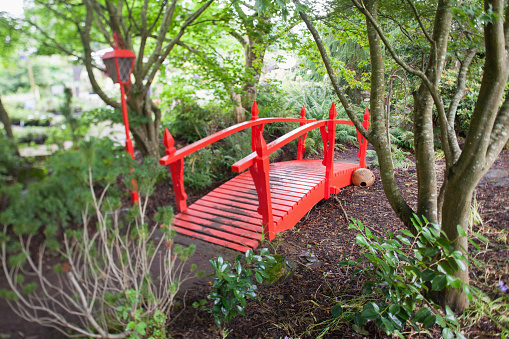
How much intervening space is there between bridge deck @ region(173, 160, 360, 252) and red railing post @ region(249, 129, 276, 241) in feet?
0.37

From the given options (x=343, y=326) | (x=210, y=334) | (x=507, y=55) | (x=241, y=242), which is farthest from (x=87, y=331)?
(x=507, y=55)

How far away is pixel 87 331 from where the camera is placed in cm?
139

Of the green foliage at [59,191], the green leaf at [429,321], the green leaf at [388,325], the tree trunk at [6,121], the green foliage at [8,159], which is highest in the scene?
the tree trunk at [6,121]

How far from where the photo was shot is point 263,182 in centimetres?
315

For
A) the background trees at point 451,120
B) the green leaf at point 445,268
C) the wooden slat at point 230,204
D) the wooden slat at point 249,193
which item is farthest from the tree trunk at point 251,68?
the green leaf at point 445,268

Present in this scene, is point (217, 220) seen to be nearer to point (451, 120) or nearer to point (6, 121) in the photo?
point (451, 120)

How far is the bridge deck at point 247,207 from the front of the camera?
3334mm

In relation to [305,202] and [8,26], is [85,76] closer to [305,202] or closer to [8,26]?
[8,26]

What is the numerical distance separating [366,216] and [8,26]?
13.4 ft

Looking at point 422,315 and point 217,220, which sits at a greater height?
point 422,315

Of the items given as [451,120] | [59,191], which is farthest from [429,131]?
[59,191]

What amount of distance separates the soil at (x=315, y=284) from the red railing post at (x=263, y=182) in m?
0.18

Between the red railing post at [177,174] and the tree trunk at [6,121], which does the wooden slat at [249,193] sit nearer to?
the red railing post at [177,174]

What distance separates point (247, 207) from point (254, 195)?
382 mm
